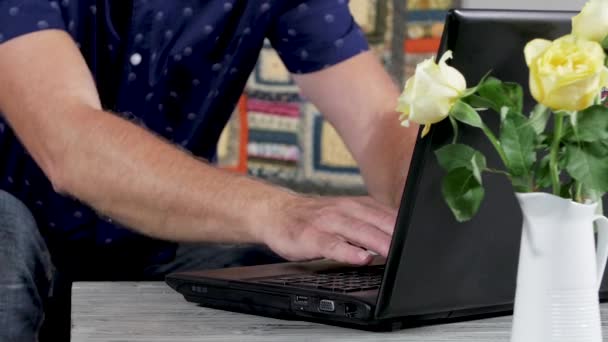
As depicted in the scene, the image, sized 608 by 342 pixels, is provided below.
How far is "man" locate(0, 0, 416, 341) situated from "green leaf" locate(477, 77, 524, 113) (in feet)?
0.94

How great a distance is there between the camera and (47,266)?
1.12 meters

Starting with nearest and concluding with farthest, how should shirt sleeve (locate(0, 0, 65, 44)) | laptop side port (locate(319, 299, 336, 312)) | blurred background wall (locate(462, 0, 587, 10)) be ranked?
laptop side port (locate(319, 299, 336, 312))
shirt sleeve (locate(0, 0, 65, 44))
blurred background wall (locate(462, 0, 587, 10))

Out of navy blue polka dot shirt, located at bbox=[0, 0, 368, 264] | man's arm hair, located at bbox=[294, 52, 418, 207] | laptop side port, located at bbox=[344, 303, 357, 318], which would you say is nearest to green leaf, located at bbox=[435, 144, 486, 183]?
laptop side port, located at bbox=[344, 303, 357, 318]

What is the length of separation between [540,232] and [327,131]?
212 cm

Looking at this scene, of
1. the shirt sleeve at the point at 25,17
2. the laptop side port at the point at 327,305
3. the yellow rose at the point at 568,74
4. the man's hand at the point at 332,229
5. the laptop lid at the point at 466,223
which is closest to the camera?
the yellow rose at the point at 568,74

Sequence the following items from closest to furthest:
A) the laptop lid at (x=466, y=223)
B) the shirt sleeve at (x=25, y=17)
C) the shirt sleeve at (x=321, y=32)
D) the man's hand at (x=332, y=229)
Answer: the laptop lid at (x=466, y=223), the man's hand at (x=332, y=229), the shirt sleeve at (x=25, y=17), the shirt sleeve at (x=321, y=32)

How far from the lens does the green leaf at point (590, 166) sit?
613 millimetres

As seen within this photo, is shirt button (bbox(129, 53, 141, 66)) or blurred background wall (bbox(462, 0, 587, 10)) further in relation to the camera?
blurred background wall (bbox(462, 0, 587, 10))

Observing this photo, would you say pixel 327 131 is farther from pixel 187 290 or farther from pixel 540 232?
pixel 540 232

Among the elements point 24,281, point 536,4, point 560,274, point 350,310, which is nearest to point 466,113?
point 560,274

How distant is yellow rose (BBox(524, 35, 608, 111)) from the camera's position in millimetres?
579

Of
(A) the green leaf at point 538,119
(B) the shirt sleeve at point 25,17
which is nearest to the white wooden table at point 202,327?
(A) the green leaf at point 538,119

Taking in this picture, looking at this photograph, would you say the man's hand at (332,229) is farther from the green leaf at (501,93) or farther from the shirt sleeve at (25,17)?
the shirt sleeve at (25,17)

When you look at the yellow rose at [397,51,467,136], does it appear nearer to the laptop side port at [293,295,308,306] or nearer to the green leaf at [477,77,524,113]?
the green leaf at [477,77,524,113]
